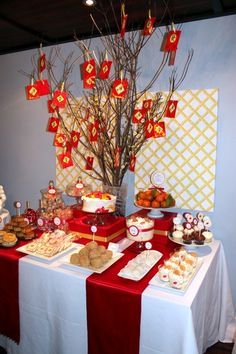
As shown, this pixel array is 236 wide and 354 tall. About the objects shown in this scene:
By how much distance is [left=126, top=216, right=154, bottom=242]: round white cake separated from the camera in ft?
5.31

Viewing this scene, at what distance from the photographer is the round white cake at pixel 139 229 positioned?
1.62 m

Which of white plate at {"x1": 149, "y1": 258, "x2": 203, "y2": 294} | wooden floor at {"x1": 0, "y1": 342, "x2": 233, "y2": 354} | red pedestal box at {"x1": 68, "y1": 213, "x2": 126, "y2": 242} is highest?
red pedestal box at {"x1": 68, "y1": 213, "x2": 126, "y2": 242}

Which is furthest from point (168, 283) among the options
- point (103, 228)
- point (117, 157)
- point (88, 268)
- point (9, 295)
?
point (117, 157)

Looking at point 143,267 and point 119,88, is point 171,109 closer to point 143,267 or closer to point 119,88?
point 119,88

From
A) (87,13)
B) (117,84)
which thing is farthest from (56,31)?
(117,84)

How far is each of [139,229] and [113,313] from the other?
474mm

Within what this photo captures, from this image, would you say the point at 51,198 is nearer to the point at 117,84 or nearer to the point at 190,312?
the point at 117,84

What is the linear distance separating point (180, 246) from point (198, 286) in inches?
18.6

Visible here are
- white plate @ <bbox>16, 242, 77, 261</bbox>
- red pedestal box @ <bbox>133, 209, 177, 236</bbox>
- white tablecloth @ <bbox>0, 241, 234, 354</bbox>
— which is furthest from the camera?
red pedestal box @ <bbox>133, 209, 177, 236</bbox>

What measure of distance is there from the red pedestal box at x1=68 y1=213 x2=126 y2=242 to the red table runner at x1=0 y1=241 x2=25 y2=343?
1.29 ft

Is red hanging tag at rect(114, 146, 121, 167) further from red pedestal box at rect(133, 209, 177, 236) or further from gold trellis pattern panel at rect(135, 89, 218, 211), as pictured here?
red pedestal box at rect(133, 209, 177, 236)

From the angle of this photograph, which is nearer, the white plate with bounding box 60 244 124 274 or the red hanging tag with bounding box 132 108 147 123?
the white plate with bounding box 60 244 124 274

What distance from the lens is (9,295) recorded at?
159 centimetres

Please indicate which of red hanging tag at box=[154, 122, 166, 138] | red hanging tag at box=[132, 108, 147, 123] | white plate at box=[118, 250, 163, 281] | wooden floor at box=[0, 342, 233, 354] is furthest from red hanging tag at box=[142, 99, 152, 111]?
wooden floor at box=[0, 342, 233, 354]
